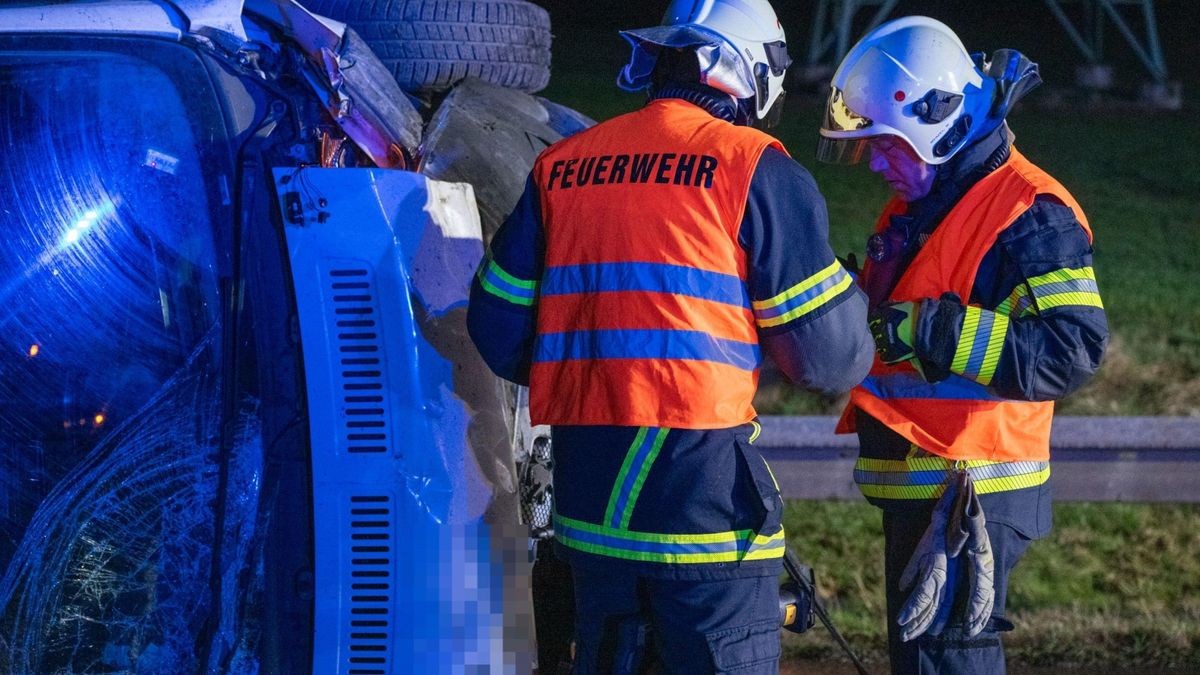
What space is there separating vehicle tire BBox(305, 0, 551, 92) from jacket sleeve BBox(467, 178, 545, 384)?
2.85ft

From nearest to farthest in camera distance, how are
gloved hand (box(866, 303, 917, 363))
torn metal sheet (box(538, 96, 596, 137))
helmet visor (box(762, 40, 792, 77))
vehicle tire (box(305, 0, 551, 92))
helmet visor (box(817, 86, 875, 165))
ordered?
helmet visor (box(762, 40, 792, 77))
gloved hand (box(866, 303, 917, 363))
helmet visor (box(817, 86, 875, 165))
vehicle tire (box(305, 0, 551, 92))
torn metal sheet (box(538, 96, 596, 137))

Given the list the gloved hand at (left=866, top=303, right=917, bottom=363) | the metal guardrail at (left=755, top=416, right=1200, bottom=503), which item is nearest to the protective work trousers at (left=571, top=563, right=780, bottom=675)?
the gloved hand at (left=866, top=303, right=917, bottom=363)

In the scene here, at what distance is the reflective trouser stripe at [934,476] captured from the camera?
3305 mm

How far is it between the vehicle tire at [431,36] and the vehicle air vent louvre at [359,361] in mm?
1093

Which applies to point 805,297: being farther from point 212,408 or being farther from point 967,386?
point 212,408

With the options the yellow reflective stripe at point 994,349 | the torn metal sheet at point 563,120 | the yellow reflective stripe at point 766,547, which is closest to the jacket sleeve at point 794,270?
the yellow reflective stripe at point 766,547

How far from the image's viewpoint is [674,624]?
9.26 ft

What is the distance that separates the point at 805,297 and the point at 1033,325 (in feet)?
2.24

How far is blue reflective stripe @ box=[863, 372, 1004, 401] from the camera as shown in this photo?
3.30 meters

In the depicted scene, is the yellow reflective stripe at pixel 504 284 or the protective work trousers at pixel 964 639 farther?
the protective work trousers at pixel 964 639

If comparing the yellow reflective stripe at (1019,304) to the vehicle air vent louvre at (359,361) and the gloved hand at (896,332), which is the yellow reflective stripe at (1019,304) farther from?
the vehicle air vent louvre at (359,361)

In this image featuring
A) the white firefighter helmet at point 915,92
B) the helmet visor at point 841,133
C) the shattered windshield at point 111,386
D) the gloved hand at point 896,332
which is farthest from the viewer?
the helmet visor at point 841,133

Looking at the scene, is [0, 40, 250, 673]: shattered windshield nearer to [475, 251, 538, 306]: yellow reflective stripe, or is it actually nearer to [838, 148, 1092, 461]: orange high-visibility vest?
[475, 251, 538, 306]: yellow reflective stripe

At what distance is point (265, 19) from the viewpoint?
2961 mm
